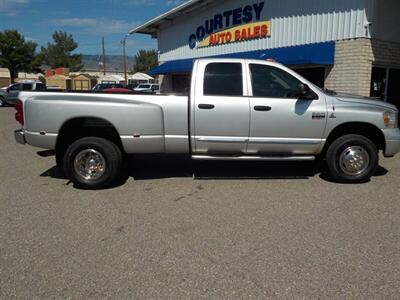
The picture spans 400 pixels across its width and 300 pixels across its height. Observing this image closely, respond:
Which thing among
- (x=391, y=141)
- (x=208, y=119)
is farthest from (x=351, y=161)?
(x=208, y=119)

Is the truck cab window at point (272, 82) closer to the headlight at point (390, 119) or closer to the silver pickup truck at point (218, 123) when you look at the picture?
the silver pickup truck at point (218, 123)

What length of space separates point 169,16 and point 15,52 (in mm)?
47060

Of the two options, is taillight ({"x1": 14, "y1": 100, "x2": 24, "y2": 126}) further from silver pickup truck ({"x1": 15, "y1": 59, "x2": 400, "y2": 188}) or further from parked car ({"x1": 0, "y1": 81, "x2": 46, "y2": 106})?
parked car ({"x1": 0, "y1": 81, "x2": 46, "y2": 106})

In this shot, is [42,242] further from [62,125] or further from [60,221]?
[62,125]

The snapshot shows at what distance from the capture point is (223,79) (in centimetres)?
589

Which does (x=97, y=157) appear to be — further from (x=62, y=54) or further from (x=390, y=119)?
(x=62, y=54)

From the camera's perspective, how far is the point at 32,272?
3.30 m

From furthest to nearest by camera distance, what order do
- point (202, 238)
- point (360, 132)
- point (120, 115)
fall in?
point (360, 132)
point (120, 115)
point (202, 238)

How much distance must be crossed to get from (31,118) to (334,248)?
4517 millimetres

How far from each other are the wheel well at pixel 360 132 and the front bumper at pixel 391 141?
0.07 meters

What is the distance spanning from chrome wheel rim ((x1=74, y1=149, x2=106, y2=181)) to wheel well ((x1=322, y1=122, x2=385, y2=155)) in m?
3.62

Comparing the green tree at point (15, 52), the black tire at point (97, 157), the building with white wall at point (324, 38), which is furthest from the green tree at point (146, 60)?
the black tire at point (97, 157)

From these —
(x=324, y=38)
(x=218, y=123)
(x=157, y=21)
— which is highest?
(x=157, y=21)

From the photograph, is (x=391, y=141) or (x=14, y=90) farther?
(x=14, y=90)
